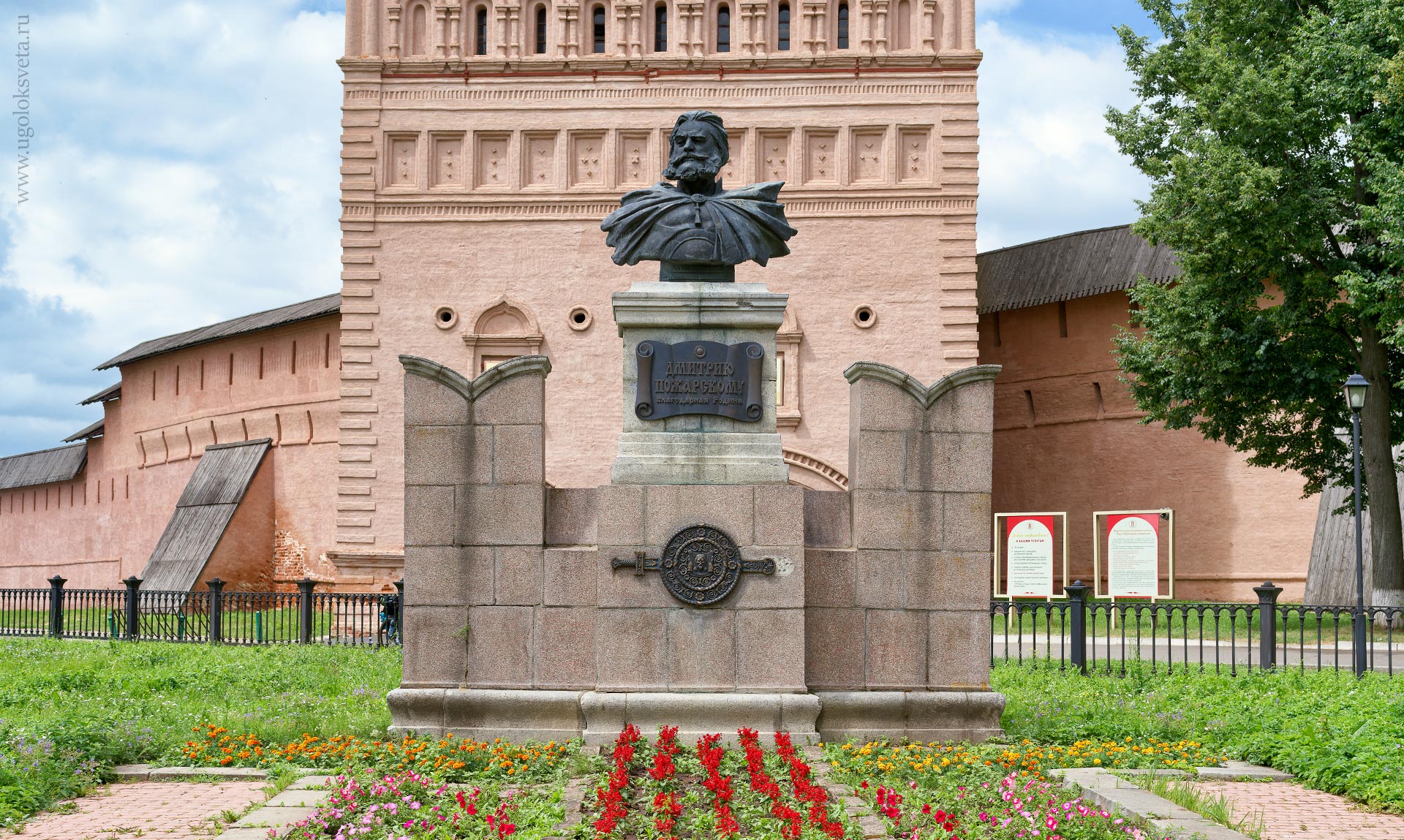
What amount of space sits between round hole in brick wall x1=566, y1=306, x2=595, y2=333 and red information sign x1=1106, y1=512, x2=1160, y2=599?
1088 centimetres

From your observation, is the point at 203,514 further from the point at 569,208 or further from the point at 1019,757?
the point at 1019,757

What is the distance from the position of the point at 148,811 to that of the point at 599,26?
2285cm

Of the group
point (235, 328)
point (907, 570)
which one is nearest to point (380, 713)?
point (907, 570)

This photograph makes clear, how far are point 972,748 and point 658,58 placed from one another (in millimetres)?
20936

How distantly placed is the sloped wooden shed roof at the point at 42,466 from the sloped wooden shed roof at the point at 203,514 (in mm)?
9811

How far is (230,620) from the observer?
958 inches

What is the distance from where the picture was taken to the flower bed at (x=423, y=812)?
6539 mm

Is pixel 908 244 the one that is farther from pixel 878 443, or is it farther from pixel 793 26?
pixel 878 443

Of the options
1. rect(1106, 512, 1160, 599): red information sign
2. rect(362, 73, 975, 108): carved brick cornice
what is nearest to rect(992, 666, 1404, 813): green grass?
rect(1106, 512, 1160, 599): red information sign

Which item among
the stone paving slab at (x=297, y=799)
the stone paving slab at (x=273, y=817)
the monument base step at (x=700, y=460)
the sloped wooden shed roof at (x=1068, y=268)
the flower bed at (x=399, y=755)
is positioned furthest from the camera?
the sloped wooden shed roof at (x=1068, y=268)

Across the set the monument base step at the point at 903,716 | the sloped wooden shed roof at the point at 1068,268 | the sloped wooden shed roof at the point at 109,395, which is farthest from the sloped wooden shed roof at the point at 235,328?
the monument base step at the point at 903,716

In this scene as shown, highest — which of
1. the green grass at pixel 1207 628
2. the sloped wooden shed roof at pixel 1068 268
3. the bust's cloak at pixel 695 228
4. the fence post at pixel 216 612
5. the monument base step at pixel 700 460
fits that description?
the sloped wooden shed roof at pixel 1068 268

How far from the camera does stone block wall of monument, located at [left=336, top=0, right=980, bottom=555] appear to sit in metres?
26.7

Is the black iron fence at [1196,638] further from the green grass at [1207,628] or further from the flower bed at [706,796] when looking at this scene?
the flower bed at [706,796]
